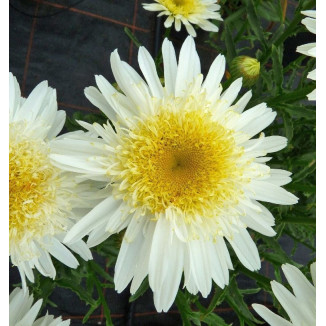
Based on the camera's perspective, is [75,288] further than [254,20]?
No

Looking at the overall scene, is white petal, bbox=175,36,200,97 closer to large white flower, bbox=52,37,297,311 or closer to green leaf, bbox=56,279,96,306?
large white flower, bbox=52,37,297,311

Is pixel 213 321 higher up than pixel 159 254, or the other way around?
pixel 159 254

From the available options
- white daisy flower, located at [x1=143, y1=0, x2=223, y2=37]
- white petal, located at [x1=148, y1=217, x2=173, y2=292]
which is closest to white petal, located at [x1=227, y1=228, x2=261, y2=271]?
white petal, located at [x1=148, y1=217, x2=173, y2=292]

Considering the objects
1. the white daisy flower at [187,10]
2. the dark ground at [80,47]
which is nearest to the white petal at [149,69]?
the white daisy flower at [187,10]

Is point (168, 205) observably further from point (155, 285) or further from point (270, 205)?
point (270, 205)

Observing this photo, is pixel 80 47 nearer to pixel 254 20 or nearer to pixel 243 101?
pixel 254 20

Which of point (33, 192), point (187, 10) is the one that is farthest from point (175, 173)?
point (187, 10)
